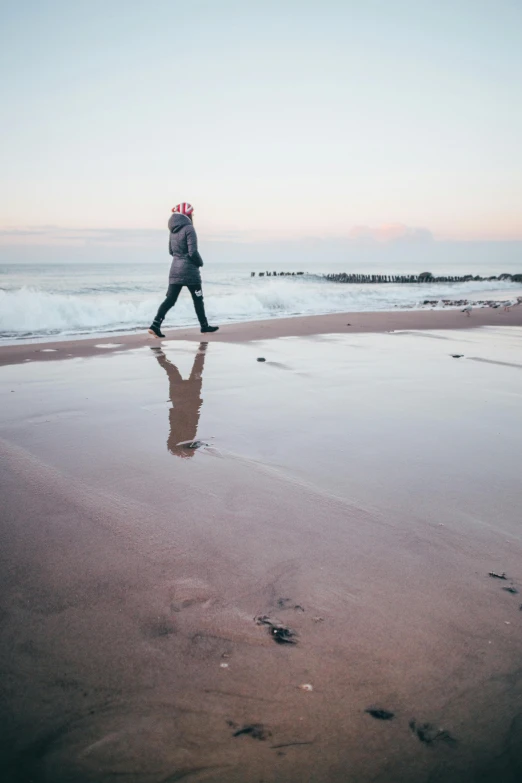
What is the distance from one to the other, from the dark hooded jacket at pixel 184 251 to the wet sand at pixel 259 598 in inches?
212

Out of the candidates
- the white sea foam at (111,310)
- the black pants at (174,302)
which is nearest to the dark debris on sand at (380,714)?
the black pants at (174,302)

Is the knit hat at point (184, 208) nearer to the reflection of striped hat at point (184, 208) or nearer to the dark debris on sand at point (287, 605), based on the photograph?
the reflection of striped hat at point (184, 208)

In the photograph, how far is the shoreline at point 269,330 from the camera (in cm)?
710

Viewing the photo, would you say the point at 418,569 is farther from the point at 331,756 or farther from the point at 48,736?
the point at 48,736

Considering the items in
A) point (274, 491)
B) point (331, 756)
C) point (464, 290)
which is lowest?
point (331, 756)

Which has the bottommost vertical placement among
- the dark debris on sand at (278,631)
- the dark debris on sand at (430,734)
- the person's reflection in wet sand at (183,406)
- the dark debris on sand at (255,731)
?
the dark debris on sand at (255,731)

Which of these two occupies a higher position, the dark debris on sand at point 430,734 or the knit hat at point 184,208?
the knit hat at point 184,208

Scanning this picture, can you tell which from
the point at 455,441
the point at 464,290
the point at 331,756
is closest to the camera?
the point at 331,756

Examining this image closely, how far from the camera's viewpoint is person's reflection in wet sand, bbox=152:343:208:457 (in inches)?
130

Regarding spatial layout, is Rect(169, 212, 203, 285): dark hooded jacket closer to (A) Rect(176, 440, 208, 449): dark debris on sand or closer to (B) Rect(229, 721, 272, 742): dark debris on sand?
(A) Rect(176, 440, 208, 449): dark debris on sand

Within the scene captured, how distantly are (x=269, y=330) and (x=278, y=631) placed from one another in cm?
838

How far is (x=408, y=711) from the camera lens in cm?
129

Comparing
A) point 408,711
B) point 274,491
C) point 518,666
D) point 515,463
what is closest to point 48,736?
point 408,711

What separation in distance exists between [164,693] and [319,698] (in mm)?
408
